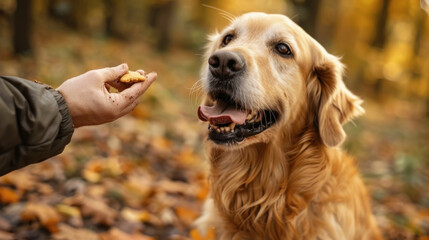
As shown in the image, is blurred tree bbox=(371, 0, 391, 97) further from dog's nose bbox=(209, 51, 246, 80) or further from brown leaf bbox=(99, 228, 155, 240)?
brown leaf bbox=(99, 228, 155, 240)

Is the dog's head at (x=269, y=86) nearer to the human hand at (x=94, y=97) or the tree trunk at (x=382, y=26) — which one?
the human hand at (x=94, y=97)

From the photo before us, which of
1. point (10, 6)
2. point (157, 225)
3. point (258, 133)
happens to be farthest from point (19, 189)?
point (10, 6)

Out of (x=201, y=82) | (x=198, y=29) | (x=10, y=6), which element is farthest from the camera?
Result: (x=198, y=29)

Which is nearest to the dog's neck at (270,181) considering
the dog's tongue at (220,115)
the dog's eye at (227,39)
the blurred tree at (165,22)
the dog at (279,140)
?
the dog at (279,140)

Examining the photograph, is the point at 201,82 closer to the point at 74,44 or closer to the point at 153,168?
the point at 153,168

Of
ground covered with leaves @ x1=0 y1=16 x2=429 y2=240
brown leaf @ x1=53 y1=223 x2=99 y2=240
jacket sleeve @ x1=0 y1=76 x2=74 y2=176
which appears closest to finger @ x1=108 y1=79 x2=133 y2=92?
jacket sleeve @ x1=0 y1=76 x2=74 y2=176

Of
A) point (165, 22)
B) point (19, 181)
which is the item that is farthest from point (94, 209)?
point (165, 22)
